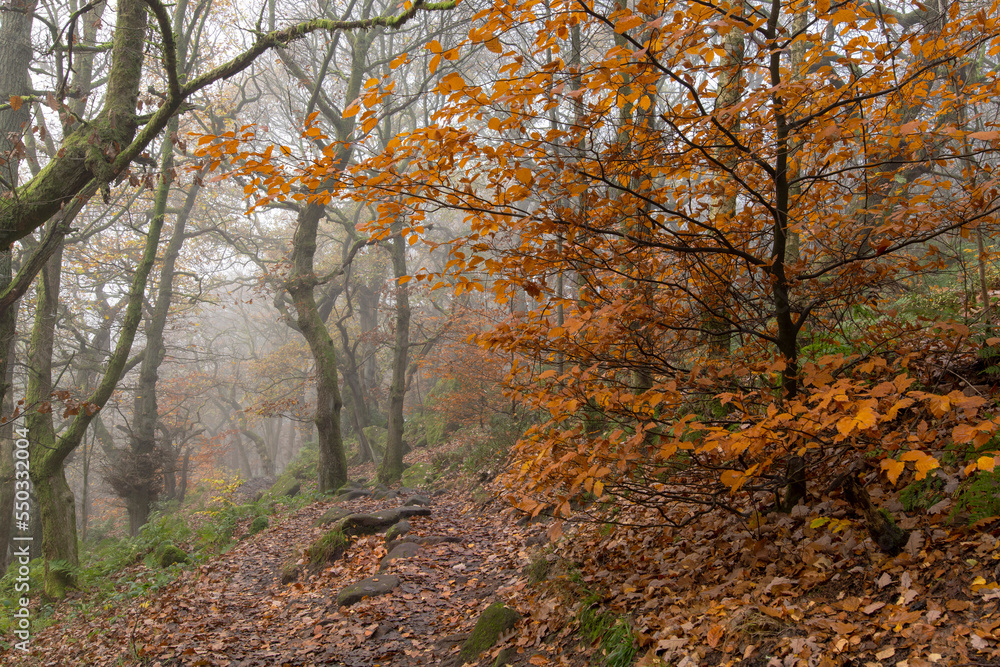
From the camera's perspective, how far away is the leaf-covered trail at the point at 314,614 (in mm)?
4934

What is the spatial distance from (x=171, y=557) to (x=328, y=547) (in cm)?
367

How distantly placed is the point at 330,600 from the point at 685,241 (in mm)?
5463

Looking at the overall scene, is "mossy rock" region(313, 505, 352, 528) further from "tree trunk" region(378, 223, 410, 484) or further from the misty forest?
"tree trunk" region(378, 223, 410, 484)

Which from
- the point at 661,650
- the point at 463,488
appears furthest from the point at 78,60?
the point at 661,650

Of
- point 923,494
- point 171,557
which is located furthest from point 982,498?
point 171,557

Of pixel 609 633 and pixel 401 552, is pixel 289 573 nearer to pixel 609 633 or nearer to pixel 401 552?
pixel 401 552

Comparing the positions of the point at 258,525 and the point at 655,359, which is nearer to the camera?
the point at 655,359

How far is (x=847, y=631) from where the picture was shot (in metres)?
2.60

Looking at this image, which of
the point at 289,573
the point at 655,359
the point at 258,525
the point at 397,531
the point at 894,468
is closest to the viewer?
the point at 894,468

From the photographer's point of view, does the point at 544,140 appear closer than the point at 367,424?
Yes

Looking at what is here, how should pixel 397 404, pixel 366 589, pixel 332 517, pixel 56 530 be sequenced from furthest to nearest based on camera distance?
pixel 397 404 < pixel 332 517 < pixel 56 530 < pixel 366 589

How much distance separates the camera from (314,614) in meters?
5.93

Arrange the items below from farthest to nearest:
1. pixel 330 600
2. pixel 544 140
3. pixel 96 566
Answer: pixel 96 566
pixel 330 600
pixel 544 140

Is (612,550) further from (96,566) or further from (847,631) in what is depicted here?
(96,566)
